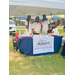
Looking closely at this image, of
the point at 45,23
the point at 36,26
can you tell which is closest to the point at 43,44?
the point at 36,26

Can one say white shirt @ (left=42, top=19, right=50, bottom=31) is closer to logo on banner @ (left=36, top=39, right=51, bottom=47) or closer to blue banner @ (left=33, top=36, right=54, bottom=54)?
blue banner @ (left=33, top=36, right=54, bottom=54)

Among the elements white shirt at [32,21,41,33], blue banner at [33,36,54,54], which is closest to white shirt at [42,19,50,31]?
white shirt at [32,21,41,33]

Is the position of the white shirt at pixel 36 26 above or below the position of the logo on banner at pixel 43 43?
above

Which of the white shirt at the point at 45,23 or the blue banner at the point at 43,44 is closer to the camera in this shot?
the blue banner at the point at 43,44

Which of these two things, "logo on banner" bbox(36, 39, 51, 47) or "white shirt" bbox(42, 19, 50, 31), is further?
"white shirt" bbox(42, 19, 50, 31)

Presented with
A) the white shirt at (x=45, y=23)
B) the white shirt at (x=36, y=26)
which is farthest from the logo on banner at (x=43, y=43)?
the white shirt at (x=45, y=23)

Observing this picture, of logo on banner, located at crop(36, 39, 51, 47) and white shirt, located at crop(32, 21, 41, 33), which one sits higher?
white shirt, located at crop(32, 21, 41, 33)

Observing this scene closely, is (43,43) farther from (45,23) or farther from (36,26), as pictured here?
(45,23)

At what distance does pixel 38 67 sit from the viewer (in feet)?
8.09

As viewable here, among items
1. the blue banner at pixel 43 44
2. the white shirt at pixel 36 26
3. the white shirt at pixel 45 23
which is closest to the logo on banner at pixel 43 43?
the blue banner at pixel 43 44

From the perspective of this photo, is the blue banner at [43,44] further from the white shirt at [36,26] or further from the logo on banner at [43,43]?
the white shirt at [36,26]
